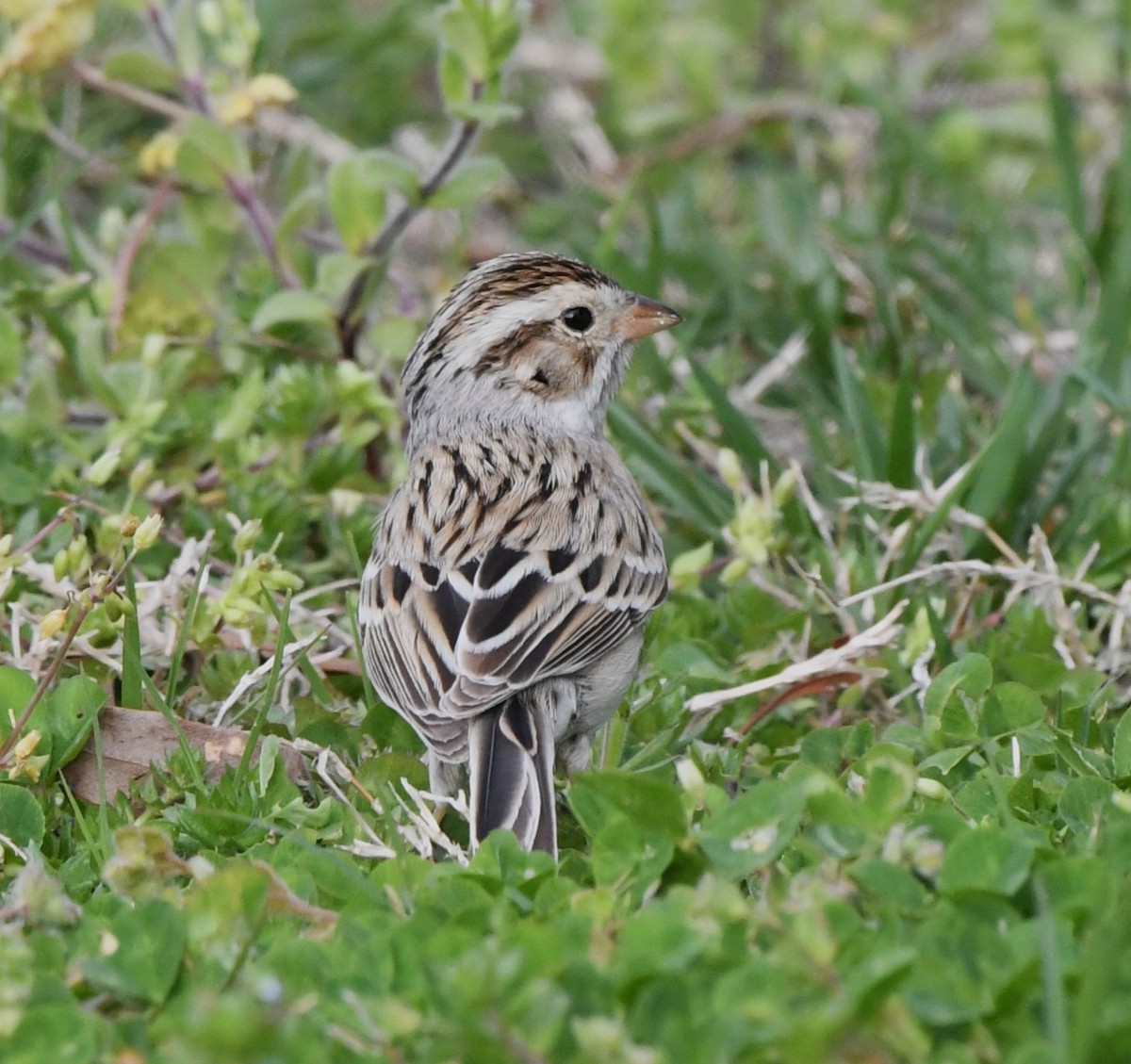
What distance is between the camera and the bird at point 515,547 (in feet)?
13.8

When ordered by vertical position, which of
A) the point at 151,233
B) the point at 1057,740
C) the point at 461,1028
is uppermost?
the point at 151,233

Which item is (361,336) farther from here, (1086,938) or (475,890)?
(1086,938)

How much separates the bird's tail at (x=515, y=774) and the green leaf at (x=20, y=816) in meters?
0.89

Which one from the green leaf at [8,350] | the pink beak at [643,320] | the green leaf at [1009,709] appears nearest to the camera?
the green leaf at [1009,709]

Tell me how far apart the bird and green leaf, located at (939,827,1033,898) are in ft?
2.85

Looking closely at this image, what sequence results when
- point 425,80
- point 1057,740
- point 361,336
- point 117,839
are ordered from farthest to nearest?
point 425,80 < point 361,336 < point 1057,740 < point 117,839

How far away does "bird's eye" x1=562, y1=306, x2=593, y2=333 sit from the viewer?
5.43 meters

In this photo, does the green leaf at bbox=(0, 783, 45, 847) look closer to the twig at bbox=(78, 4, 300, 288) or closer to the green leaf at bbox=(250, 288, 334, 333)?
the green leaf at bbox=(250, 288, 334, 333)

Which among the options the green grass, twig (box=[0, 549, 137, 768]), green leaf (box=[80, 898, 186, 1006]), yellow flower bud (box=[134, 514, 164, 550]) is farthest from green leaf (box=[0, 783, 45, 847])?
green leaf (box=[80, 898, 186, 1006])

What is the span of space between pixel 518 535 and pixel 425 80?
5821 mm

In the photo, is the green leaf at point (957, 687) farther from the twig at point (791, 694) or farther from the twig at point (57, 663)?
the twig at point (57, 663)

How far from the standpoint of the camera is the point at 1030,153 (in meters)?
9.08

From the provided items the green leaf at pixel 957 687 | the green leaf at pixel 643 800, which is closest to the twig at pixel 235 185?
the green leaf at pixel 957 687

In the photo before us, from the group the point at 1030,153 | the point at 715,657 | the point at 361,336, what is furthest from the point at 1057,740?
the point at 1030,153
